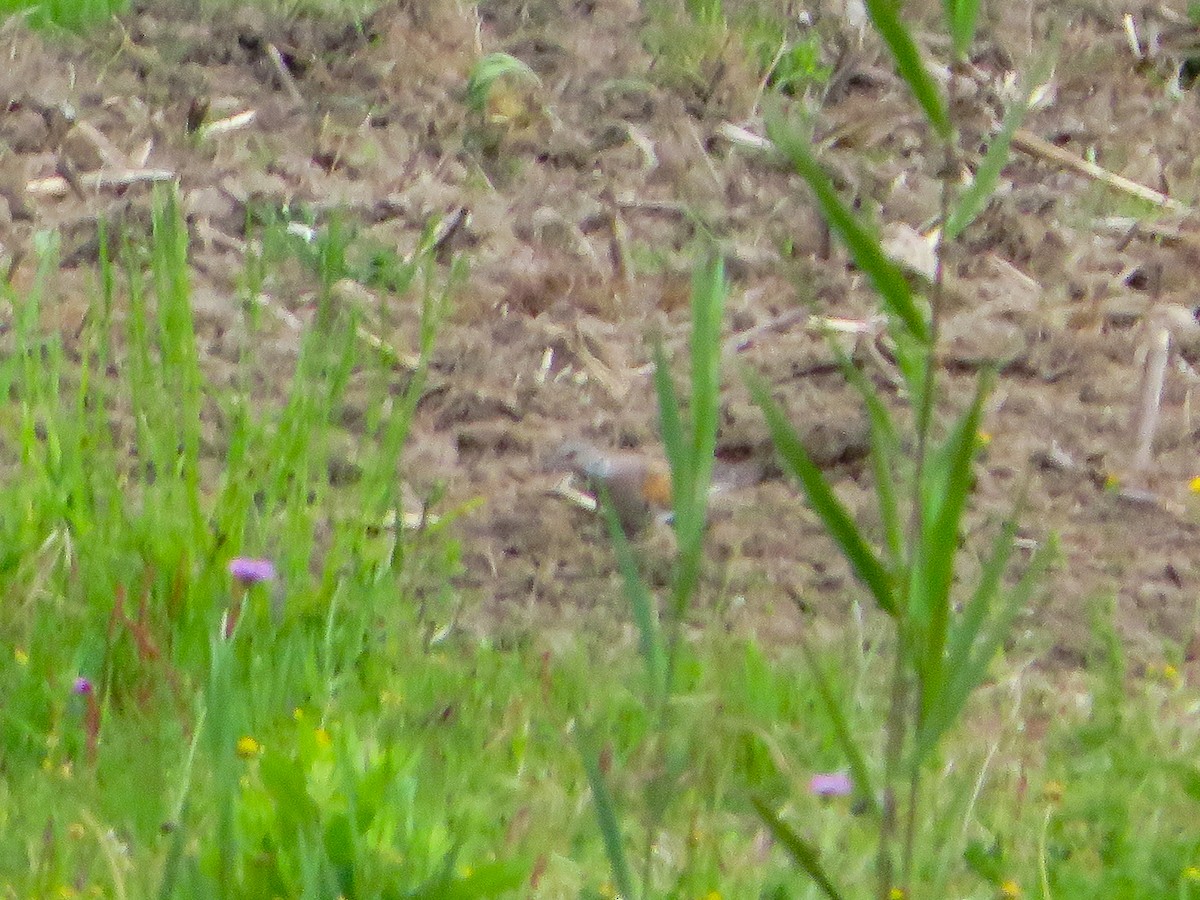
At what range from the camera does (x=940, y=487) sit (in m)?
1.43

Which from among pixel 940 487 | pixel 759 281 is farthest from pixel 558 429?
pixel 940 487

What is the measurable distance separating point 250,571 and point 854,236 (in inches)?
48.9

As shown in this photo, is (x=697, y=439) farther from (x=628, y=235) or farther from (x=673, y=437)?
(x=628, y=235)

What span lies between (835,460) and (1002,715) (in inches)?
35.4

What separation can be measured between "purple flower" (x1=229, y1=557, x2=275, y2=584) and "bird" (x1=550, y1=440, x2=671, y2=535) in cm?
69

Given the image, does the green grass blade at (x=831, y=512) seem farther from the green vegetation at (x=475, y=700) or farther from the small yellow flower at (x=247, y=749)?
the small yellow flower at (x=247, y=749)

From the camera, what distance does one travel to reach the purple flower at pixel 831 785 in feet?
6.93

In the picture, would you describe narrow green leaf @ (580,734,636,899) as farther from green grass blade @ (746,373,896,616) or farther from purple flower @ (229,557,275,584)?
purple flower @ (229,557,275,584)

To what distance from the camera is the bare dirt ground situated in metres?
2.98

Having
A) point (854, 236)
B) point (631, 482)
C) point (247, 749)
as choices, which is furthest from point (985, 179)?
point (631, 482)

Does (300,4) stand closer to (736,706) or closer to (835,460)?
(835,460)

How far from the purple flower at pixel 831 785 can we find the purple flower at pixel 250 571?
0.75 meters

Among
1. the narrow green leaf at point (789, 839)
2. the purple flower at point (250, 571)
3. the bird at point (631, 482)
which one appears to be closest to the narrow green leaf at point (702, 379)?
the narrow green leaf at point (789, 839)

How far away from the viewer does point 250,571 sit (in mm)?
2418
